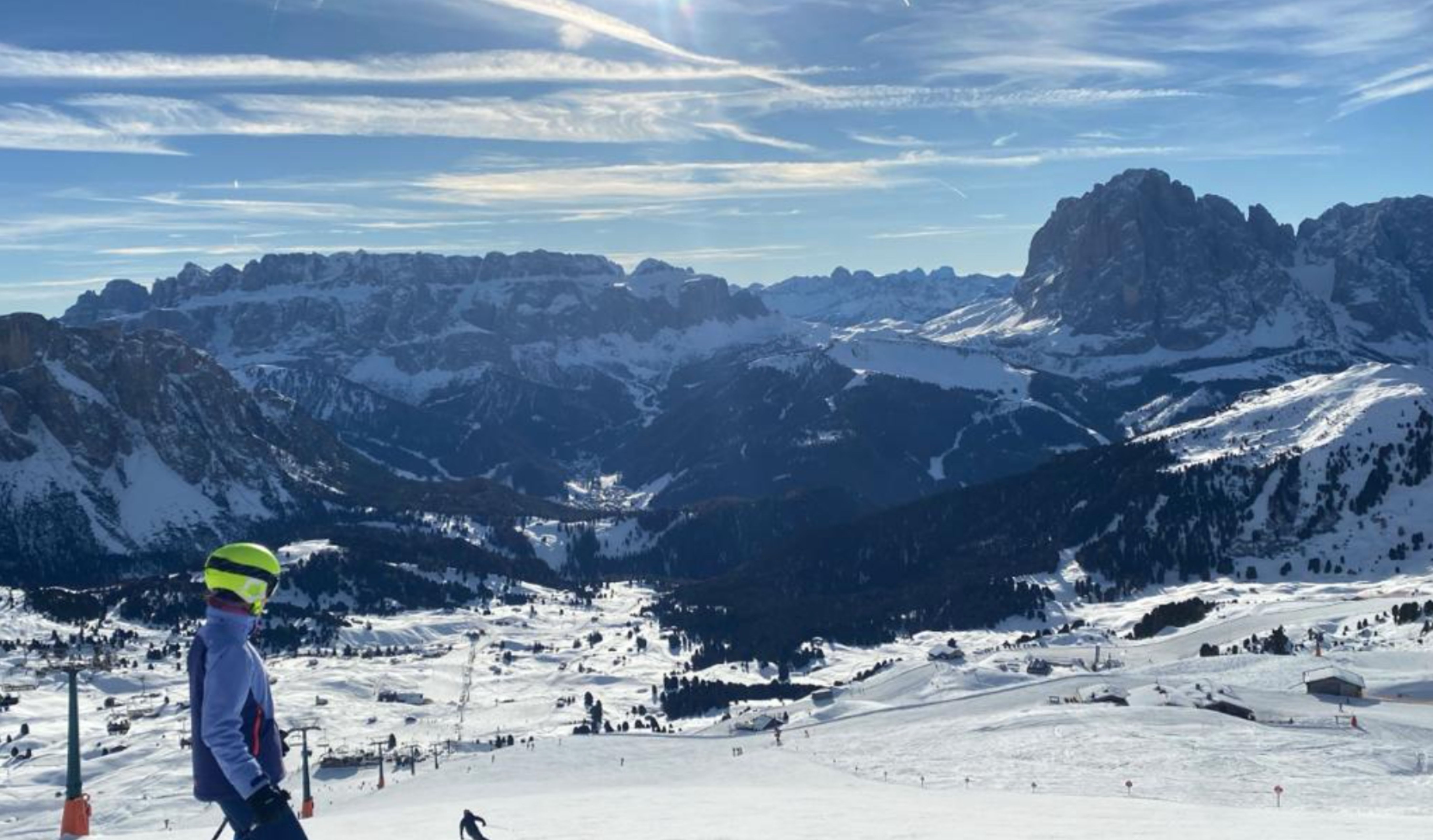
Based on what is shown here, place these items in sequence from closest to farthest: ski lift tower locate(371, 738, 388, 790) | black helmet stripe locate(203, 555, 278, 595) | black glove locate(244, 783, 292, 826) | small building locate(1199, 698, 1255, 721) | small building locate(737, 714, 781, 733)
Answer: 1. black glove locate(244, 783, 292, 826)
2. black helmet stripe locate(203, 555, 278, 595)
3. small building locate(1199, 698, 1255, 721)
4. ski lift tower locate(371, 738, 388, 790)
5. small building locate(737, 714, 781, 733)

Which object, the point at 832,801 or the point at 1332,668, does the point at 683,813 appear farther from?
the point at 1332,668

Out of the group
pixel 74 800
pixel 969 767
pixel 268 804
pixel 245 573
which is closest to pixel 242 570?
pixel 245 573

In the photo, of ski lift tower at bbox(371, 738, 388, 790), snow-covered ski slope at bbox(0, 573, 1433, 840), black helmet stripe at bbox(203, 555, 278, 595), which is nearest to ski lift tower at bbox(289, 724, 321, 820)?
snow-covered ski slope at bbox(0, 573, 1433, 840)

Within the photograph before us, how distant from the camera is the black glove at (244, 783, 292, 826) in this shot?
60.3 feet

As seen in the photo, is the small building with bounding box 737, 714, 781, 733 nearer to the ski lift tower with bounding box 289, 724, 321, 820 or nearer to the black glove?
the ski lift tower with bounding box 289, 724, 321, 820

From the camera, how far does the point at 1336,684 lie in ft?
295

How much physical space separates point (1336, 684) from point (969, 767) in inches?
1486

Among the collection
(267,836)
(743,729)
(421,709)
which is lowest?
(421,709)

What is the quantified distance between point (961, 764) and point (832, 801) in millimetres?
24622

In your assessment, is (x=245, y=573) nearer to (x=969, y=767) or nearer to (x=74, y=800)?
(x=74, y=800)

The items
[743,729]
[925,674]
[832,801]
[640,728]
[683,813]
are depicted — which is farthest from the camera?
[640,728]

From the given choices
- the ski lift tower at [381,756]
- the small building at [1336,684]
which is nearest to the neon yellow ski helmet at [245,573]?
the ski lift tower at [381,756]

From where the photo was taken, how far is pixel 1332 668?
95.3 m

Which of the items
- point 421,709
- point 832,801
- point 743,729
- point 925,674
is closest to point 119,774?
point 421,709
